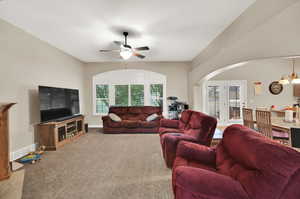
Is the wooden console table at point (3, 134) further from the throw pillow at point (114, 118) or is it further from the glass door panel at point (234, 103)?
the glass door panel at point (234, 103)

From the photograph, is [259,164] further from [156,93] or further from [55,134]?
[156,93]

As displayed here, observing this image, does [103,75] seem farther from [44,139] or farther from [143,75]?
[44,139]

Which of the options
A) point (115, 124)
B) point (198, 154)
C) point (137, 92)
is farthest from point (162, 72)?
point (198, 154)

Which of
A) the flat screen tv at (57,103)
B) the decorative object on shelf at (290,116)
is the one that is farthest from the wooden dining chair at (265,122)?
the flat screen tv at (57,103)

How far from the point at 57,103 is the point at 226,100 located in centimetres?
638

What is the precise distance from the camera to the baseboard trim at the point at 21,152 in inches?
119

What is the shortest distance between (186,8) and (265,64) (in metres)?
5.38

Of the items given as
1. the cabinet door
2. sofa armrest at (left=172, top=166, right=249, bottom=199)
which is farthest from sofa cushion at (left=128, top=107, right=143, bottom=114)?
the cabinet door

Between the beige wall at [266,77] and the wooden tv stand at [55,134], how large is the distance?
6337 mm

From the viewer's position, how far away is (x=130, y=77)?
6469 millimetres

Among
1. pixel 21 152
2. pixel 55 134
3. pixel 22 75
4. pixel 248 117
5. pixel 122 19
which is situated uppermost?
pixel 122 19

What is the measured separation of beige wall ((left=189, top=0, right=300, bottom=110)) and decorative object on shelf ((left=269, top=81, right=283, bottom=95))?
13.4 ft

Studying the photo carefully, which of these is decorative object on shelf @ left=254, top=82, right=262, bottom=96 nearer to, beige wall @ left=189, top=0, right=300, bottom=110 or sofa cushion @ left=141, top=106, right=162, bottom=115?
beige wall @ left=189, top=0, right=300, bottom=110

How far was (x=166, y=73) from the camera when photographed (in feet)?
20.8
